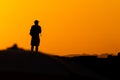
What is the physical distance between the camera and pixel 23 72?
77.1ft

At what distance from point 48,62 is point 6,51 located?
1880mm

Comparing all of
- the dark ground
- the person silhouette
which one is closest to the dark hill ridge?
the dark ground

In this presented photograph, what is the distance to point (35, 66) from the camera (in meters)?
24.0

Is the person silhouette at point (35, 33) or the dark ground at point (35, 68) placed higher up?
the person silhouette at point (35, 33)

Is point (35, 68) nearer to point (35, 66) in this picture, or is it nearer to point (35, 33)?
point (35, 66)

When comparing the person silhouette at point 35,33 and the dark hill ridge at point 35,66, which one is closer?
the dark hill ridge at point 35,66

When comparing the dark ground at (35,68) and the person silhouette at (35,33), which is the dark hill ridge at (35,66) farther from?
the person silhouette at (35,33)

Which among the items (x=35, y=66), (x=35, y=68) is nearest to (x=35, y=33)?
(x=35, y=66)

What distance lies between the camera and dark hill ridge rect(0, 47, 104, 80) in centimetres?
2361

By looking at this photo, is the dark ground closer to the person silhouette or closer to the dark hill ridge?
the dark hill ridge

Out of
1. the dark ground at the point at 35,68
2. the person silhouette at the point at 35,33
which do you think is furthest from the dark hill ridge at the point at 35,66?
the person silhouette at the point at 35,33

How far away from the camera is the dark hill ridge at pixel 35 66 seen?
23609 mm

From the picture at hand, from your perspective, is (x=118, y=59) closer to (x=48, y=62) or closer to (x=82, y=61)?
(x=82, y=61)

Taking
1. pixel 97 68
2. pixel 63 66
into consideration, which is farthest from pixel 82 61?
pixel 63 66
